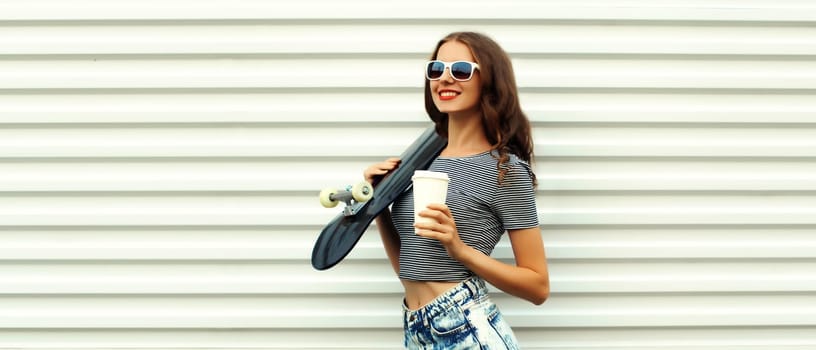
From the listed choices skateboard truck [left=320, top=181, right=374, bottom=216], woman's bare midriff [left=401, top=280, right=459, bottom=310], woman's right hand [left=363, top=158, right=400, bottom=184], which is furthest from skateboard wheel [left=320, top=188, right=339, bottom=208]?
→ woman's bare midriff [left=401, top=280, right=459, bottom=310]

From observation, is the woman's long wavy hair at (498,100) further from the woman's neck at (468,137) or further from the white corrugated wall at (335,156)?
the white corrugated wall at (335,156)

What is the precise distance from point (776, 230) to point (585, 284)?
2.75 feet

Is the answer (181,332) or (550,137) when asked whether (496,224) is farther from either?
(181,332)

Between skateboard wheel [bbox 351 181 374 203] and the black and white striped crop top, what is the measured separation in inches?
5.8

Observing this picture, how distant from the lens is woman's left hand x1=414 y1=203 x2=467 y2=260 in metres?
1.90

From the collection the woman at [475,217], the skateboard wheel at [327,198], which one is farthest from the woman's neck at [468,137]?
the skateboard wheel at [327,198]

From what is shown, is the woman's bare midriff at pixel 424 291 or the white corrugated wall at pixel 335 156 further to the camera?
the white corrugated wall at pixel 335 156

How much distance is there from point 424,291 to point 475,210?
1.01ft

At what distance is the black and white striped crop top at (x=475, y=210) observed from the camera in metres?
2.09
